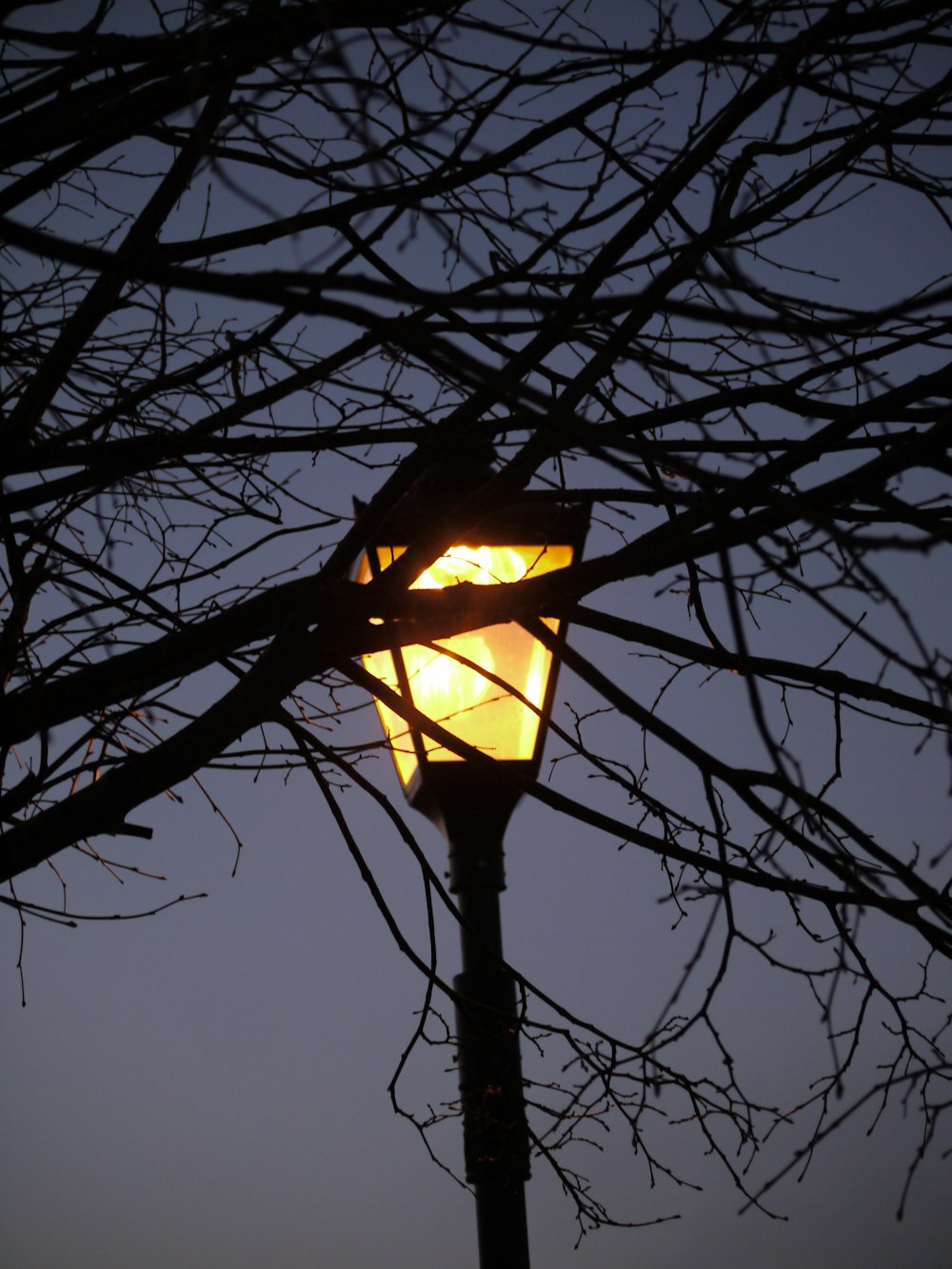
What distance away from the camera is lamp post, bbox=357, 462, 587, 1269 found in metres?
2.91

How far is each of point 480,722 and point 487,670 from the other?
15 cm

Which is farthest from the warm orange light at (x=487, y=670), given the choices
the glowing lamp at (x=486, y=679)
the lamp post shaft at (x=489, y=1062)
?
the lamp post shaft at (x=489, y=1062)

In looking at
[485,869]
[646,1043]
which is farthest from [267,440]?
[646,1043]

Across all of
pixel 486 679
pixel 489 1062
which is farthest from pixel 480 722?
pixel 489 1062

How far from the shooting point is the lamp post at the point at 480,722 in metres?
2.91

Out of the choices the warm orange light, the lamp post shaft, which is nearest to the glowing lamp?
the warm orange light

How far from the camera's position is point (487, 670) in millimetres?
2988

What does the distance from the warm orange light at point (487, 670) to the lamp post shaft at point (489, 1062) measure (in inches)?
9.5

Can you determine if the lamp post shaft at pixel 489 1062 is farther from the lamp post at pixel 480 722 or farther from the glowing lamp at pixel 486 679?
the glowing lamp at pixel 486 679

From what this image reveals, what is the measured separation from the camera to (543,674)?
3117 mm

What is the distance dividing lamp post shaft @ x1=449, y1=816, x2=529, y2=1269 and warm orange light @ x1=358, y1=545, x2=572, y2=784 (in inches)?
9.5

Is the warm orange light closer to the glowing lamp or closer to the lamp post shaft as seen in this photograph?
the glowing lamp

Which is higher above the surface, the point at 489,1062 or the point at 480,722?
the point at 480,722

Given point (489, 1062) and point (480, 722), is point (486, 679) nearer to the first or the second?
point (480, 722)
